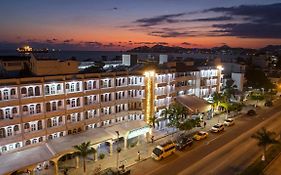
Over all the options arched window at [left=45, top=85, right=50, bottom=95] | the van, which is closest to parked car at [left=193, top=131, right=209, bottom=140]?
the van

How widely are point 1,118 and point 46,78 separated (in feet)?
29.9

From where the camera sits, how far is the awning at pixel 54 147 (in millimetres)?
34938

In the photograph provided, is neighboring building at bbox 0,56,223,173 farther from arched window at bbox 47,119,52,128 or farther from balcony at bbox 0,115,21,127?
arched window at bbox 47,119,52,128

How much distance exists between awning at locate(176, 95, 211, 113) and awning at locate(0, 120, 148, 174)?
16.8 meters

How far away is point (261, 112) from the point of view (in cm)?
8012

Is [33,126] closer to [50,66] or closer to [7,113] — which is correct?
[7,113]

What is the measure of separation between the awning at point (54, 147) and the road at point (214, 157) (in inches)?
323

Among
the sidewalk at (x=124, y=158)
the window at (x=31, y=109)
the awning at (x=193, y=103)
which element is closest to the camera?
the sidewalk at (x=124, y=158)

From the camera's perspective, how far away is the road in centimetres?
4119

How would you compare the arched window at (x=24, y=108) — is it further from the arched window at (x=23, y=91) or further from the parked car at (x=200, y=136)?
the parked car at (x=200, y=136)

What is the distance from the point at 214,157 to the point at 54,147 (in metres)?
28.0

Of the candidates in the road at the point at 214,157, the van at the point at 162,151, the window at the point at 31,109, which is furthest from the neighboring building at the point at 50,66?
the road at the point at 214,157

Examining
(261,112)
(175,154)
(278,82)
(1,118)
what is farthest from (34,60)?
(278,82)

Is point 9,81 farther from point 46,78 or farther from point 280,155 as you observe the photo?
point 280,155
